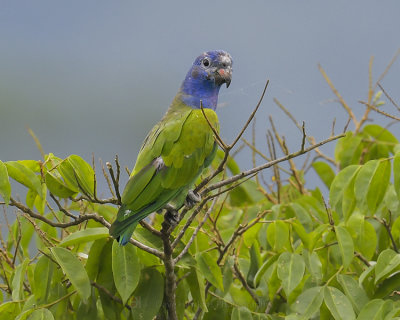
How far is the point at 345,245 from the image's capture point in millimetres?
3145

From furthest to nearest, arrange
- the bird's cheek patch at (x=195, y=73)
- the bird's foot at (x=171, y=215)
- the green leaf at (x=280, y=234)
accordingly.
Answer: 1. the bird's cheek patch at (x=195, y=73)
2. the green leaf at (x=280, y=234)
3. the bird's foot at (x=171, y=215)

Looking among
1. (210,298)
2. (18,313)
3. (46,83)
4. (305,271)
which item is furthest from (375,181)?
(46,83)

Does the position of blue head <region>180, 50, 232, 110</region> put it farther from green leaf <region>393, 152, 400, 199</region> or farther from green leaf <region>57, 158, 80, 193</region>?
green leaf <region>393, 152, 400, 199</region>

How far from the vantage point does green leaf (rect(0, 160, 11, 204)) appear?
112 inches

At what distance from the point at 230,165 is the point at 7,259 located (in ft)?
4.98

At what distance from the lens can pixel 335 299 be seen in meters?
3.04

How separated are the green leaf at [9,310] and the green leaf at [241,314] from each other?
0.92 metres

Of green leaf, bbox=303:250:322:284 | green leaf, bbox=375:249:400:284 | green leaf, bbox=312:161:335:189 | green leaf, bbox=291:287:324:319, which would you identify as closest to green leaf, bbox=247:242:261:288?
green leaf, bbox=303:250:322:284

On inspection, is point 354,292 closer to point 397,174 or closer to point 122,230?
point 397,174

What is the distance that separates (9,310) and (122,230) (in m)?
0.62

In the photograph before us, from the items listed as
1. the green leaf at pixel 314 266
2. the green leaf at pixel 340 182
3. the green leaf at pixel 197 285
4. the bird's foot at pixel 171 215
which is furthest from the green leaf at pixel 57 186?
the green leaf at pixel 340 182

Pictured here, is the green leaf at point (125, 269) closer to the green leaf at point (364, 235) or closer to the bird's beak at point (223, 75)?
the green leaf at point (364, 235)

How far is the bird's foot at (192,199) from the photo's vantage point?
11.4 ft

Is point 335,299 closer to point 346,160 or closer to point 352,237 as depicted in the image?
point 352,237
